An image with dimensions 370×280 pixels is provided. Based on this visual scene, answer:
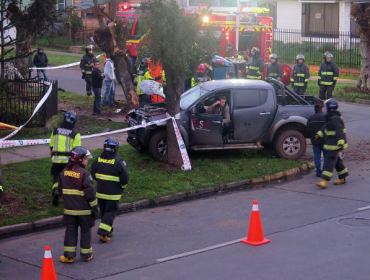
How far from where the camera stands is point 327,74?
20625 mm

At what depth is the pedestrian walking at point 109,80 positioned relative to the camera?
20.3m

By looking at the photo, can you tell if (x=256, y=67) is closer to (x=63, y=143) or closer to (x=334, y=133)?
(x=334, y=133)

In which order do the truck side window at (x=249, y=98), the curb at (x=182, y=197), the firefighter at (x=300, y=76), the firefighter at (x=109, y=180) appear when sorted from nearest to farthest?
1. the firefighter at (x=109, y=180)
2. the curb at (x=182, y=197)
3. the truck side window at (x=249, y=98)
4. the firefighter at (x=300, y=76)

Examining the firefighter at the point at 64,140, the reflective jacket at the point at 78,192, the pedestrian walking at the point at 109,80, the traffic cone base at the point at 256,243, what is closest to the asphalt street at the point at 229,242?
the traffic cone base at the point at 256,243

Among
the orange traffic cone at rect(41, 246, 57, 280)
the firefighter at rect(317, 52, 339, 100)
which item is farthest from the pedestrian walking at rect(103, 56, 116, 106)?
the orange traffic cone at rect(41, 246, 57, 280)

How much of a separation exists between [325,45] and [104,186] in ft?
84.6

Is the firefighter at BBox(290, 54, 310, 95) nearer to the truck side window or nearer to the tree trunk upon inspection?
the truck side window

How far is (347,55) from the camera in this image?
102 ft

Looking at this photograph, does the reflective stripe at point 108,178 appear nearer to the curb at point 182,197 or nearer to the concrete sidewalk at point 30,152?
the curb at point 182,197

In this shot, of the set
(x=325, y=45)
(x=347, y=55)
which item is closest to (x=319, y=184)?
(x=347, y=55)

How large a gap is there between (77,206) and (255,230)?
2438 millimetres

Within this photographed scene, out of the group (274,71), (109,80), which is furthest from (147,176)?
(274,71)

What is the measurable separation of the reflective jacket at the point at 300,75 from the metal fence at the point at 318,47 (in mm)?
10375

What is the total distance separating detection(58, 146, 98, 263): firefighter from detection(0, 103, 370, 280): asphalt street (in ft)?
0.65
